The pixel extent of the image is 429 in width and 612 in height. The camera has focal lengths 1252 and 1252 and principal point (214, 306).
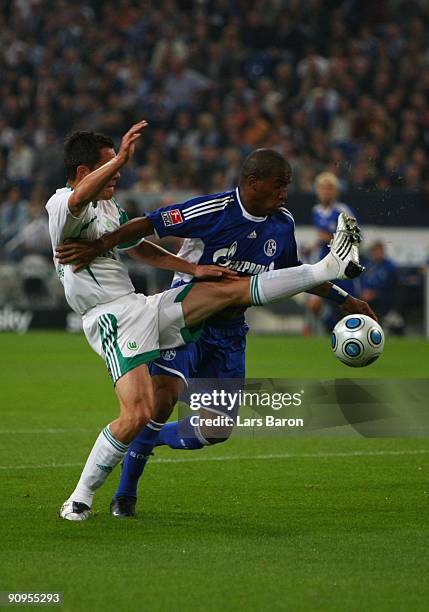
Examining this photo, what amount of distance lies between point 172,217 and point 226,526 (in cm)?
167

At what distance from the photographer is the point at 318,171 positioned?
21.5 metres

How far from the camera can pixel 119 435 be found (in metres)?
6.27

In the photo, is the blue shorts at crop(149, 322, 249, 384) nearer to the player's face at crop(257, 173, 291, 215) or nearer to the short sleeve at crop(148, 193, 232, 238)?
the short sleeve at crop(148, 193, 232, 238)

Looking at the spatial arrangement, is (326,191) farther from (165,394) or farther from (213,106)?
(213,106)

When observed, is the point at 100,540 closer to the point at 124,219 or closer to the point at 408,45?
the point at 124,219

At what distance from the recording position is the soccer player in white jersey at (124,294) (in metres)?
6.28

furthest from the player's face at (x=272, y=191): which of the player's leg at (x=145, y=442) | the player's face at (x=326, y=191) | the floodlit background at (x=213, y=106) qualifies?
the floodlit background at (x=213, y=106)

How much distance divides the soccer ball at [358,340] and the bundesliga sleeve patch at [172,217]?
1.10 metres

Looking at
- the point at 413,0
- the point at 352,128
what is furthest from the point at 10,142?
the point at 413,0

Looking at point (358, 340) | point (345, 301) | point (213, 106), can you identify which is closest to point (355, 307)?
point (345, 301)

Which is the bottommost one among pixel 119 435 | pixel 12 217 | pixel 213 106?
pixel 119 435

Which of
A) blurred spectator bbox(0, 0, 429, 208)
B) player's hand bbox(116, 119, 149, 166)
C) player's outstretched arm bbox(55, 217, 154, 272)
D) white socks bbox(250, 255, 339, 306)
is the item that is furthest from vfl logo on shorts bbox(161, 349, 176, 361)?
blurred spectator bbox(0, 0, 429, 208)

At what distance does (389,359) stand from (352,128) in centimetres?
782

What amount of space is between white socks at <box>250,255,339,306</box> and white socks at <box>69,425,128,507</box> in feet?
3.54
